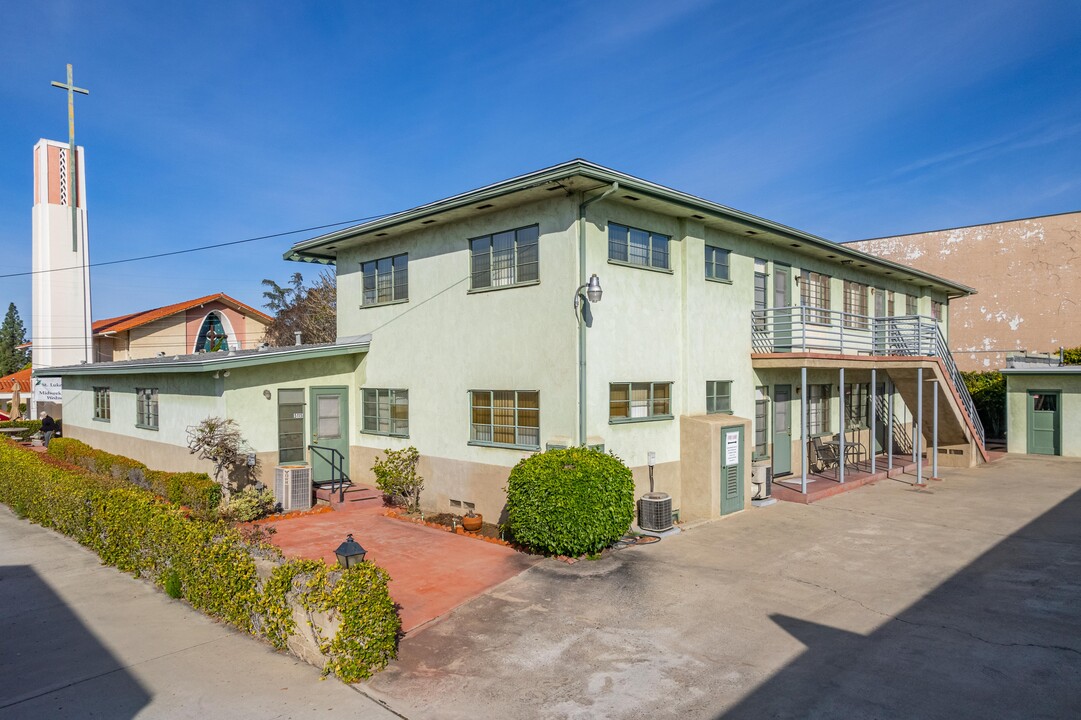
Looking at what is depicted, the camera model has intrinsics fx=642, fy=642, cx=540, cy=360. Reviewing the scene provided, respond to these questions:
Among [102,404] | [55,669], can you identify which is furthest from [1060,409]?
[102,404]

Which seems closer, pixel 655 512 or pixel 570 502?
pixel 570 502

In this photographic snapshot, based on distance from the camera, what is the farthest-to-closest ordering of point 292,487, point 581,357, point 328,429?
point 328,429
point 292,487
point 581,357

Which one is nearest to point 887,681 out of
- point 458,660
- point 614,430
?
point 458,660

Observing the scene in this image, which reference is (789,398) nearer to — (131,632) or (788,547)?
(788,547)

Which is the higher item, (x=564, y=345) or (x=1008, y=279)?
(x=1008, y=279)

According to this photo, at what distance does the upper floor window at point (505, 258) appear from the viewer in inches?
472

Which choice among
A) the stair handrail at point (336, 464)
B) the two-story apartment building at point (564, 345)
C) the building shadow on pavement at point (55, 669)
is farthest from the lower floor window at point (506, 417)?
the building shadow on pavement at point (55, 669)

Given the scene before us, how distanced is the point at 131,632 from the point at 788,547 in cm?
952

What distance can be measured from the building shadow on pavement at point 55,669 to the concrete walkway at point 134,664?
0.4 inches

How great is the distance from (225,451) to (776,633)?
34.2 ft

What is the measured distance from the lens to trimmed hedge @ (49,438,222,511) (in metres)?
12.3

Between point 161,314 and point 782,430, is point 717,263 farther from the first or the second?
point 161,314

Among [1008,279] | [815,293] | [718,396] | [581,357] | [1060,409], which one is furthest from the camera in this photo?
[1008,279]

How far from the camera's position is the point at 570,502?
9750 millimetres
